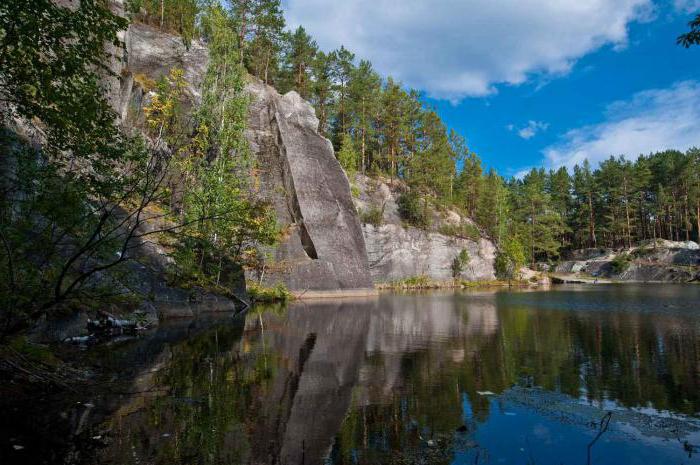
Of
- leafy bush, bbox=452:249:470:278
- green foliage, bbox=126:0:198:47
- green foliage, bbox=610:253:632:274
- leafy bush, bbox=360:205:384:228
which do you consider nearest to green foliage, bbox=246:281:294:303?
leafy bush, bbox=360:205:384:228

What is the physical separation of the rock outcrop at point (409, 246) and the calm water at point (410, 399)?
39.3 metres

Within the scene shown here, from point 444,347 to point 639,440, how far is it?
8.40 meters

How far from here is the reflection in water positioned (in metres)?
6.58

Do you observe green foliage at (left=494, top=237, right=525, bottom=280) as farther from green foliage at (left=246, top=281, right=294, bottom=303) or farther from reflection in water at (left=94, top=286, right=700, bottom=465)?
reflection in water at (left=94, top=286, right=700, bottom=465)

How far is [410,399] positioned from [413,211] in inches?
2140

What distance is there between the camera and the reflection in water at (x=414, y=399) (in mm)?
6578

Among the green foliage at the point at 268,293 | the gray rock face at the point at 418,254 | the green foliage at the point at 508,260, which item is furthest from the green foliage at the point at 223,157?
the green foliage at the point at 508,260

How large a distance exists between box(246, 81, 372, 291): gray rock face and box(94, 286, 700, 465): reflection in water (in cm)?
2421

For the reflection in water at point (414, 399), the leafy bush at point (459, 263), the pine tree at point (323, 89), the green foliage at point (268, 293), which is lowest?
the reflection in water at point (414, 399)

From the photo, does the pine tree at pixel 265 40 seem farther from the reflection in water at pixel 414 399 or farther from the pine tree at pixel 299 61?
the reflection in water at pixel 414 399

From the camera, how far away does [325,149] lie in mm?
52406

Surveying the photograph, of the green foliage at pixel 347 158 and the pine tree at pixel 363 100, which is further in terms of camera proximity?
the pine tree at pixel 363 100

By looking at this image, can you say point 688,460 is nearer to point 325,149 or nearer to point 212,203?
point 212,203

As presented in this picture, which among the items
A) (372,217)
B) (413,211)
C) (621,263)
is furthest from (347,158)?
(621,263)
